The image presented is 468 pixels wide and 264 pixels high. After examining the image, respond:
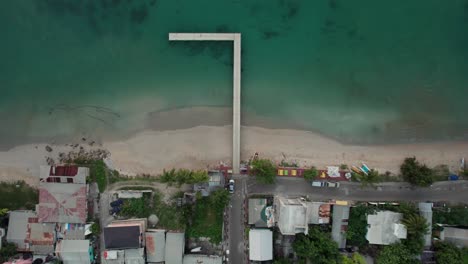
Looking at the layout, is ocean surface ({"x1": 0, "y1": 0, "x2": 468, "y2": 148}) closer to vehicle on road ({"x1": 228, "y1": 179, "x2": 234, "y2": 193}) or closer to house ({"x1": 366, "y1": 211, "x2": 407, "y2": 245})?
vehicle on road ({"x1": 228, "y1": 179, "x2": 234, "y2": 193})

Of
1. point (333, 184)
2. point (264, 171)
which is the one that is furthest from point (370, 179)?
point (264, 171)

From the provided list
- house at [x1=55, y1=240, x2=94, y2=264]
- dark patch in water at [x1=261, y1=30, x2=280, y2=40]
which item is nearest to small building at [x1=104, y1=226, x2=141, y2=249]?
house at [x1=55, y1=240, x2=94, y2=264]

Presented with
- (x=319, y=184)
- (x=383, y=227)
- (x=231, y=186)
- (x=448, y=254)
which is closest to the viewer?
(x=448, y=254)

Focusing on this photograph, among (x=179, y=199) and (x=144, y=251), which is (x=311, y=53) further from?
(x=144, y=251)

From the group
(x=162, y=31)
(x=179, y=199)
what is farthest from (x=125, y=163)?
(x=162, y=31)

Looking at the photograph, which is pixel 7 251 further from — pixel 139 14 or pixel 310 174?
pixel 310 174

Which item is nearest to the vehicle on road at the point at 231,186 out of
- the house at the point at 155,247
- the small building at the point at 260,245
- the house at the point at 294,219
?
the small building at the point at 260,245

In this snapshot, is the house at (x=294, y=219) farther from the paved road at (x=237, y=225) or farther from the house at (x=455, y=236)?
the house at (x=455, y=236)
